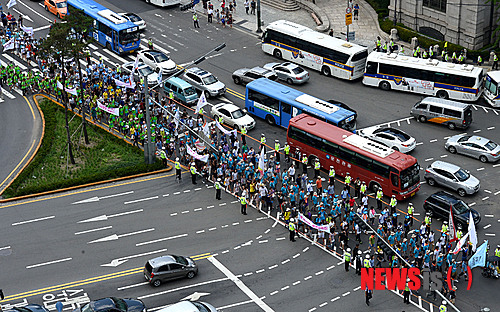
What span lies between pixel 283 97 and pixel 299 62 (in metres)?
11.7

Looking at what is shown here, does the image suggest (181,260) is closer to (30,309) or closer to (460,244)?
(30,309)

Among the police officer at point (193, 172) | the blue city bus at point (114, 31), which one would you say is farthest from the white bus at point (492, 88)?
the blue city bus at point (114, 31)

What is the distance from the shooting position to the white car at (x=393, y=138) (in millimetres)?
60312

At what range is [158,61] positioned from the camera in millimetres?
74312

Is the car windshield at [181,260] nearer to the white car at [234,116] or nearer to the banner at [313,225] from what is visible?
the banner at [313,225]

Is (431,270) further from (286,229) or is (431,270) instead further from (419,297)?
(286,229)

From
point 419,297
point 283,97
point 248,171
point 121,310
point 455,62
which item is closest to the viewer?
point 121,310

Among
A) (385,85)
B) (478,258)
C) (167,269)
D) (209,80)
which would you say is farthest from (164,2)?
(478,258)

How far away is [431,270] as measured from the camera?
4769 cm

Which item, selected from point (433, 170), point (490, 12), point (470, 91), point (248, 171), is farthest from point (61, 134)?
point (490, 12)

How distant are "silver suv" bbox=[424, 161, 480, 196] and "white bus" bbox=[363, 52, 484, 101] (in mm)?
12848

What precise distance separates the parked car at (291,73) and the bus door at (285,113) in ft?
25.0

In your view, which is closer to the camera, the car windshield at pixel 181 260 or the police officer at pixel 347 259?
the car windshield at pixel 181 260

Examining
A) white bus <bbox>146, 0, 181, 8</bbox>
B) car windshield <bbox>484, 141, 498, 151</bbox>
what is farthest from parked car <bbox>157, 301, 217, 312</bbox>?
white bus <bbox>146, 0, 181, 8</bbox>
